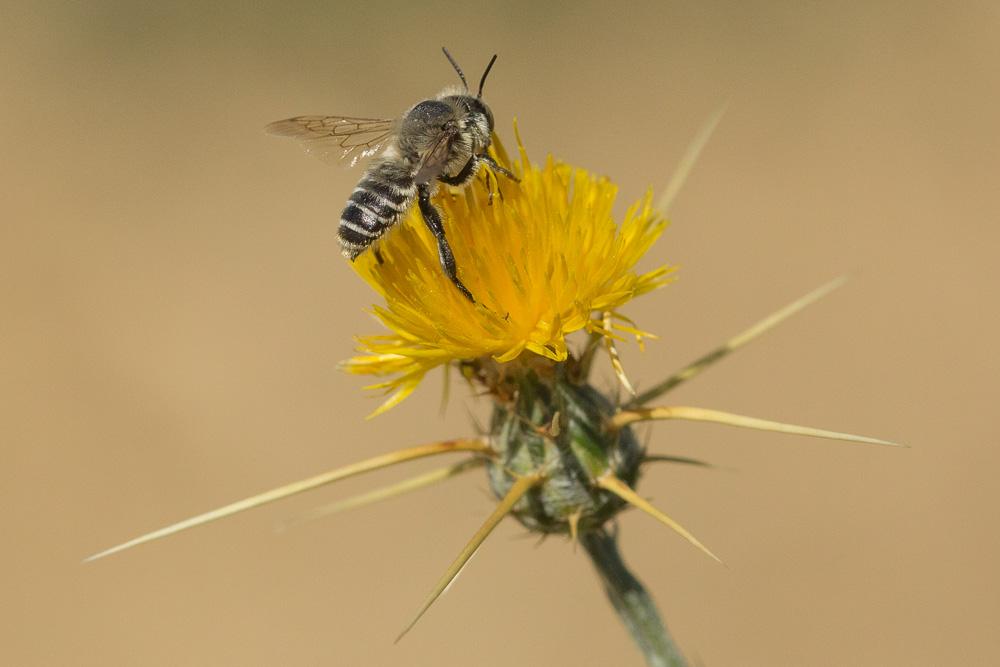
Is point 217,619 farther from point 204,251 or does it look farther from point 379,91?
point 379,91

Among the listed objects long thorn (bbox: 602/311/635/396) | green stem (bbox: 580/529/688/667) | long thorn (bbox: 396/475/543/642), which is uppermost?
long thorn (bbox: 602/311/635/396)

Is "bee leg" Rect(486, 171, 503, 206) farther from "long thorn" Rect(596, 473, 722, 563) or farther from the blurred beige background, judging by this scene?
the blurred beige background

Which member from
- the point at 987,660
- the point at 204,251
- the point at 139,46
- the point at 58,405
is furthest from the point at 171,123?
the point at 987,660

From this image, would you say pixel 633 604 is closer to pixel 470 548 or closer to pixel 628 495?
pixel 628 495

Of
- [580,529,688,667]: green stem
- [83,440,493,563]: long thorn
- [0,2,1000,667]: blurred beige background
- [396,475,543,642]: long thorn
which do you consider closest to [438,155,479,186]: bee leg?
[83,440,493,563]: long thorn

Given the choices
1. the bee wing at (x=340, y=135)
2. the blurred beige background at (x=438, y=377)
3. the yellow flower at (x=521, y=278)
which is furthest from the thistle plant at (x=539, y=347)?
the blurred beige background at (x=438, y=377)
